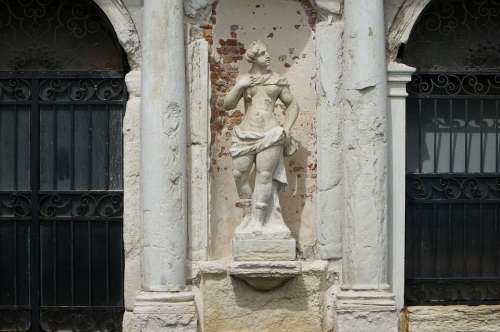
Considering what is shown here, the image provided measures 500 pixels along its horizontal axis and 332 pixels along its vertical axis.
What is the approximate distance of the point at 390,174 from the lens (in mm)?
9398

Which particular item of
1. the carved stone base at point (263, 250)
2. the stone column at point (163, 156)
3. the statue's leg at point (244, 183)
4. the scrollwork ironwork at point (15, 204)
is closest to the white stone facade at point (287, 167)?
the stone column at point (163, 156)

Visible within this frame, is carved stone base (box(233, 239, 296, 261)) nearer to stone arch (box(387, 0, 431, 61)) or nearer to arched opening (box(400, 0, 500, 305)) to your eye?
arched opening (box(400, 0, 500, 305))

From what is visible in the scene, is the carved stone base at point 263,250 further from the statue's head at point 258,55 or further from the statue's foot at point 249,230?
the statue's head at point 258,55

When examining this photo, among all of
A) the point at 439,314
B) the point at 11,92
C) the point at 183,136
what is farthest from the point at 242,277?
the point at 11,92

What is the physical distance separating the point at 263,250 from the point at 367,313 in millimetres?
971

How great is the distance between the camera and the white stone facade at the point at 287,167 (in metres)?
9.02

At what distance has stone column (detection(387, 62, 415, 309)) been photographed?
9.50m

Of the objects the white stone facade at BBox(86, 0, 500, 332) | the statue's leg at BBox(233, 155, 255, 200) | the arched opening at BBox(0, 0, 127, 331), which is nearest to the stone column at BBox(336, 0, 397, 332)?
the white stone facade at BBox(86, 0, 500, 332)

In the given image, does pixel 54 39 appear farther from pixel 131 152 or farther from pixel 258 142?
pixel 258 142

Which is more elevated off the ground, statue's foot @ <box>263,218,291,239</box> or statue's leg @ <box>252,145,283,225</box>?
statue's leg @ <box>252,145,283,225</box>

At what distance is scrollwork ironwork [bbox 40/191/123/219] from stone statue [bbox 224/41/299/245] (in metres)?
1.22

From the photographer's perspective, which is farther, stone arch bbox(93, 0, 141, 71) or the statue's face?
stone arch bbox(93, 0, 141, 71)

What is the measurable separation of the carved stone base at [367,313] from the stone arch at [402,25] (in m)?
2.05

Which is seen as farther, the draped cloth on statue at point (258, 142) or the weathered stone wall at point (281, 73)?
the weathered stone wall at point (281, 73)
